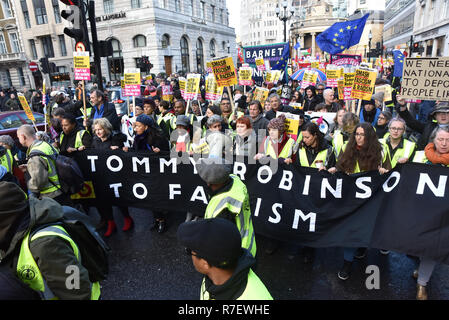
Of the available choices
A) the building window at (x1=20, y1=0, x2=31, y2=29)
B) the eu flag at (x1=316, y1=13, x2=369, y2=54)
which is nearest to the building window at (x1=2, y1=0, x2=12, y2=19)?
the building window at (x1=20, y1=0, x2=31, y2=29)

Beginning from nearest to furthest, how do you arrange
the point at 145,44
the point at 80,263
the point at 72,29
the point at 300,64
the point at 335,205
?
the point at 80,263
the point at 335,205
the point at 72,29
the point at 300,64
the point at 145,44

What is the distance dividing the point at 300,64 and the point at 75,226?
594 inches

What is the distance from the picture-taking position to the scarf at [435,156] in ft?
10.7

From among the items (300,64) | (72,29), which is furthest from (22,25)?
(72,29)

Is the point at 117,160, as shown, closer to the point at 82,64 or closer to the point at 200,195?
the point at 200,195

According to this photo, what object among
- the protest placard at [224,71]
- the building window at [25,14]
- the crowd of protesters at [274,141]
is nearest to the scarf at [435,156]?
the crowd of protesters at [274,141]

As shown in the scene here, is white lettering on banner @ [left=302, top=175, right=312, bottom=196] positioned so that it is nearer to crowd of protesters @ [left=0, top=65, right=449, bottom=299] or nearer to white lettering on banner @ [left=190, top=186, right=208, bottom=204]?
crowd of protesters @ [left=0, top=65, right=449, bottom=299]

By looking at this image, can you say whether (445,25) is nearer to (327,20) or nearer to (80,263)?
(80,263)

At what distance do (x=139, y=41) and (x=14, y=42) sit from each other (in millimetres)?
20800

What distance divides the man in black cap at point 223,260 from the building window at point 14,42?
Result: 5320 centimetres

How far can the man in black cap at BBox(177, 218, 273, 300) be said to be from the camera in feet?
5.22

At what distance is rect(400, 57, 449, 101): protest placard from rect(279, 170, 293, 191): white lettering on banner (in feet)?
7.46

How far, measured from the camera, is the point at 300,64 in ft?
50.5

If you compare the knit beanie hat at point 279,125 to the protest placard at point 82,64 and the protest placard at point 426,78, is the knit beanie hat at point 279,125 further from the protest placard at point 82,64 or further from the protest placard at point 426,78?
the protest placard at point 82,64
